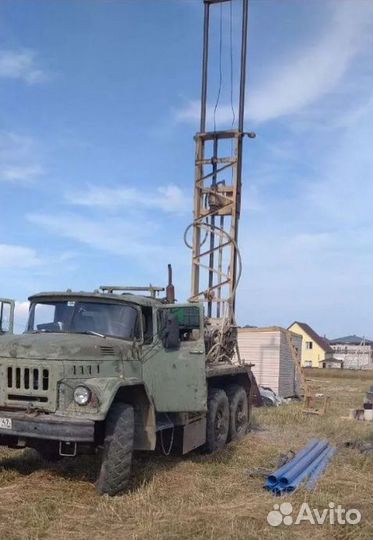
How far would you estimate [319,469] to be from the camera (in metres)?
8.41

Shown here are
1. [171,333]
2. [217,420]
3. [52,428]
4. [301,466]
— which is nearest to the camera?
[52,428]

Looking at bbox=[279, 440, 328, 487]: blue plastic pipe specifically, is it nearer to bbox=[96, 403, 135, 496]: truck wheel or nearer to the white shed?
bbox=[96, 403, 135, 496]: truck wheel

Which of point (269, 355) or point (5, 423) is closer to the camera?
point (5, 423)

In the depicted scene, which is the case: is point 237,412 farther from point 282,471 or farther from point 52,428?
point 52,428

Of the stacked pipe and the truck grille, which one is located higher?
the truck grille

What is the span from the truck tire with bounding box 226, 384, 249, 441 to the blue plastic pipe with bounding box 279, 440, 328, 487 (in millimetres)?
1549

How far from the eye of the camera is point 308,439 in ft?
38.2

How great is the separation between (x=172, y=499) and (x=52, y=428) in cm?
160

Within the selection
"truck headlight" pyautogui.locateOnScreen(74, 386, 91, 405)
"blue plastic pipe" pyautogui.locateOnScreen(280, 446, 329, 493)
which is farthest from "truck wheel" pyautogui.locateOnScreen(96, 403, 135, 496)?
"blue plastic pipe" pyautogui.locateOnScreen(280, 446, 329, 493)

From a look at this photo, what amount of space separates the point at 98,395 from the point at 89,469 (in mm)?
1962

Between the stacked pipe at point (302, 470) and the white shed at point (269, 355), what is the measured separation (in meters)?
10.0

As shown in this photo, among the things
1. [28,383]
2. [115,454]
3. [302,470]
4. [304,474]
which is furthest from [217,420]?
[28,383]

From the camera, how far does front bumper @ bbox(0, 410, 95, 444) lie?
635cm

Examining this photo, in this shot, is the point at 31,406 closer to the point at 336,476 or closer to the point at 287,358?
the point at 336,476
